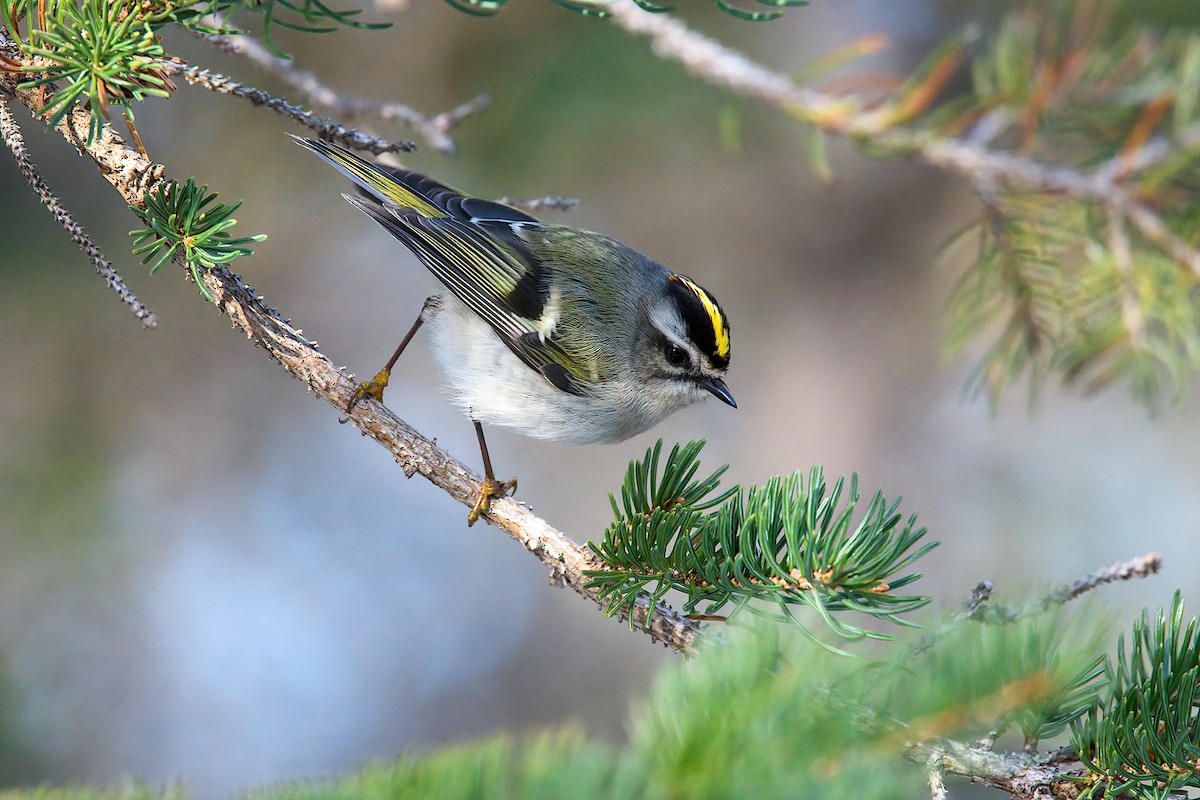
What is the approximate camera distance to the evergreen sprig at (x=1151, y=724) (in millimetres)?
822

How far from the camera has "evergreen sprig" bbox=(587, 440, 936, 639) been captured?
2.94ft

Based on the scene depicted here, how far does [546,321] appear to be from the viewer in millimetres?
2086

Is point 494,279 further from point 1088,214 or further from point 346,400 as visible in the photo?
Result: point 1088,214

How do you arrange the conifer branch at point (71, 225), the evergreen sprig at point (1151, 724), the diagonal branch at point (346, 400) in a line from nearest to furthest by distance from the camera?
the evergreen sprig at point (1151, 724)
the conifer branch at point (71, 225)
the diagonal branch at point (346, 400)

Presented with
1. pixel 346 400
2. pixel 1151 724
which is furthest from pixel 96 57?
pixel 1151 724

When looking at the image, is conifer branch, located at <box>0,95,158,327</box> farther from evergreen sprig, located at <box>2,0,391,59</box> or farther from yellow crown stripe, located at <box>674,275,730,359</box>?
yellow crown stripe, located at <box>674,275,730,359</box>

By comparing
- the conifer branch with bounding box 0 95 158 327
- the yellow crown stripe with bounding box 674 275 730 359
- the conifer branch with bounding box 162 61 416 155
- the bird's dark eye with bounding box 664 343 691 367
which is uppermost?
the yellow crown stripe with bounding box 674 275 730 359

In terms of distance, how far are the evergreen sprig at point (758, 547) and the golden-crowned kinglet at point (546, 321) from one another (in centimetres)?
78

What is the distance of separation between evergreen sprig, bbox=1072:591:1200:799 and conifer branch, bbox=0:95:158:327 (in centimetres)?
102

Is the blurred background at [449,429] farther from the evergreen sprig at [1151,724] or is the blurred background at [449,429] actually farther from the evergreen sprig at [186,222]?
the evergreen sprig at [1151,724]

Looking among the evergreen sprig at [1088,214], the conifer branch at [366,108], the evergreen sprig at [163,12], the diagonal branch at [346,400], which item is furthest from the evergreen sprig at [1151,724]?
the conifer branch at [366,108]

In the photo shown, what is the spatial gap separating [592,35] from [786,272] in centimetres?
125

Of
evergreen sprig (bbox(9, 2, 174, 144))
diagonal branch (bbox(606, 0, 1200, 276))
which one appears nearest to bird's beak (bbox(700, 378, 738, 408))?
diagonal branch (bbox(606, 0, 1200, 276))

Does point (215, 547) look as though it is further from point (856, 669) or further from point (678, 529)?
point (856, 669)
